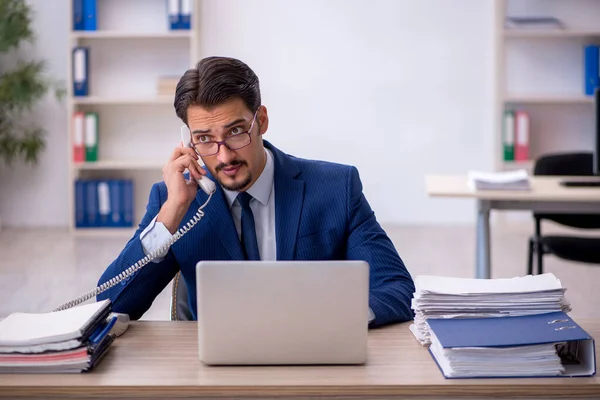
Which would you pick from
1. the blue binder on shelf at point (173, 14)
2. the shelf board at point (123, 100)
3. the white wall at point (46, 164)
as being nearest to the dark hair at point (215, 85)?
the shelf board at point (123, 100)

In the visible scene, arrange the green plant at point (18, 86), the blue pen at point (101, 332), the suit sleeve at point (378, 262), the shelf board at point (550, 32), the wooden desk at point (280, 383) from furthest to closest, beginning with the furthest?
the shelf board at point (550, 32) < the green plant at point (18, 86) < the suit sleeve at point (378, 262) < the blue pen at point (101, 332) < the wooden desk at point (280, 383)

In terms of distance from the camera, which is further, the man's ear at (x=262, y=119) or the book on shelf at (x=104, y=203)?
the book on shelf at (x=104, y=203)

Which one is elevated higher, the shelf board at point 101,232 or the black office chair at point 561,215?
the black office chair at point 561,215

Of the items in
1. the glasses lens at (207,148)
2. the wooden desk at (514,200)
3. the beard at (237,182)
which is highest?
the glasses lens at (207,148)

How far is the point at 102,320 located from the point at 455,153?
207 inches

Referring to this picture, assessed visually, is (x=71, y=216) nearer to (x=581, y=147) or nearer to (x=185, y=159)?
(x=581, y=147)

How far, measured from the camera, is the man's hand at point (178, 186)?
→ 6.75ft

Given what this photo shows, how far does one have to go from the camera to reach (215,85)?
208 centimetres

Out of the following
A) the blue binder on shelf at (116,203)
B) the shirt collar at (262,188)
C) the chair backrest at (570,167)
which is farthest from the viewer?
the blue binder on shelf at (116,203)

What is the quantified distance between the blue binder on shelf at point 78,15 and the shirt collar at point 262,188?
4.57m

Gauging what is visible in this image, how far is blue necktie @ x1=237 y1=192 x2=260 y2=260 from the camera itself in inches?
85.5

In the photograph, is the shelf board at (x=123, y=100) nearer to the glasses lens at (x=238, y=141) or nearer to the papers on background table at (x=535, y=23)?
the papers on background table at (x=535, y=23)

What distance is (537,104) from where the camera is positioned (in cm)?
671

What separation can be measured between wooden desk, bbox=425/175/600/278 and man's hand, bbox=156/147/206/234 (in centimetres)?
182
